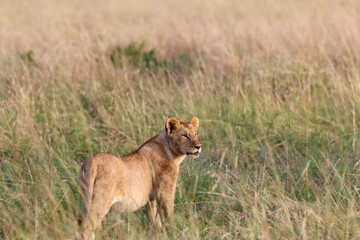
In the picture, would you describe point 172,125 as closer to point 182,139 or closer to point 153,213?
point 182,139

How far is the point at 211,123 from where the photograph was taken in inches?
261

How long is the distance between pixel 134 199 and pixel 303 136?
2.71 metres

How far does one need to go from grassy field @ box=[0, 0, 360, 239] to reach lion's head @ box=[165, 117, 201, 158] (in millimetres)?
352

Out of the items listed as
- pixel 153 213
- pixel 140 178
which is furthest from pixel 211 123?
pixel 140 178

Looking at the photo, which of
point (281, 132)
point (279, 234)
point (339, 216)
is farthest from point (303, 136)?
point (279, 234)

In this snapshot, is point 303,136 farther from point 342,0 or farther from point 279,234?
point 342,0

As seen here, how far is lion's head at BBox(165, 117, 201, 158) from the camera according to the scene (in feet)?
14.7

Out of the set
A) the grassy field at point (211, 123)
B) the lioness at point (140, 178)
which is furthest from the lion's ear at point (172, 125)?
the grassy field at point (211, 123)

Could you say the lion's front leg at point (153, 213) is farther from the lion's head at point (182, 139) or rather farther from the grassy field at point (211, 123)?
the lion's head at point (182, 139)

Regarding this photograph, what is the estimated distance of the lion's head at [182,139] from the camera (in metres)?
4.48

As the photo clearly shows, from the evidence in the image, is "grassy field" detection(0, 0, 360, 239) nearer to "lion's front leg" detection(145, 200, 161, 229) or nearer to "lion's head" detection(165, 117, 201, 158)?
"lion's front leg" detection(145, 200, 161, 229)

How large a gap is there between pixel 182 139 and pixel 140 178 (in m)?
0.53

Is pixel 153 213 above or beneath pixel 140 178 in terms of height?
beneath

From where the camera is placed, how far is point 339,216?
13.4ft
